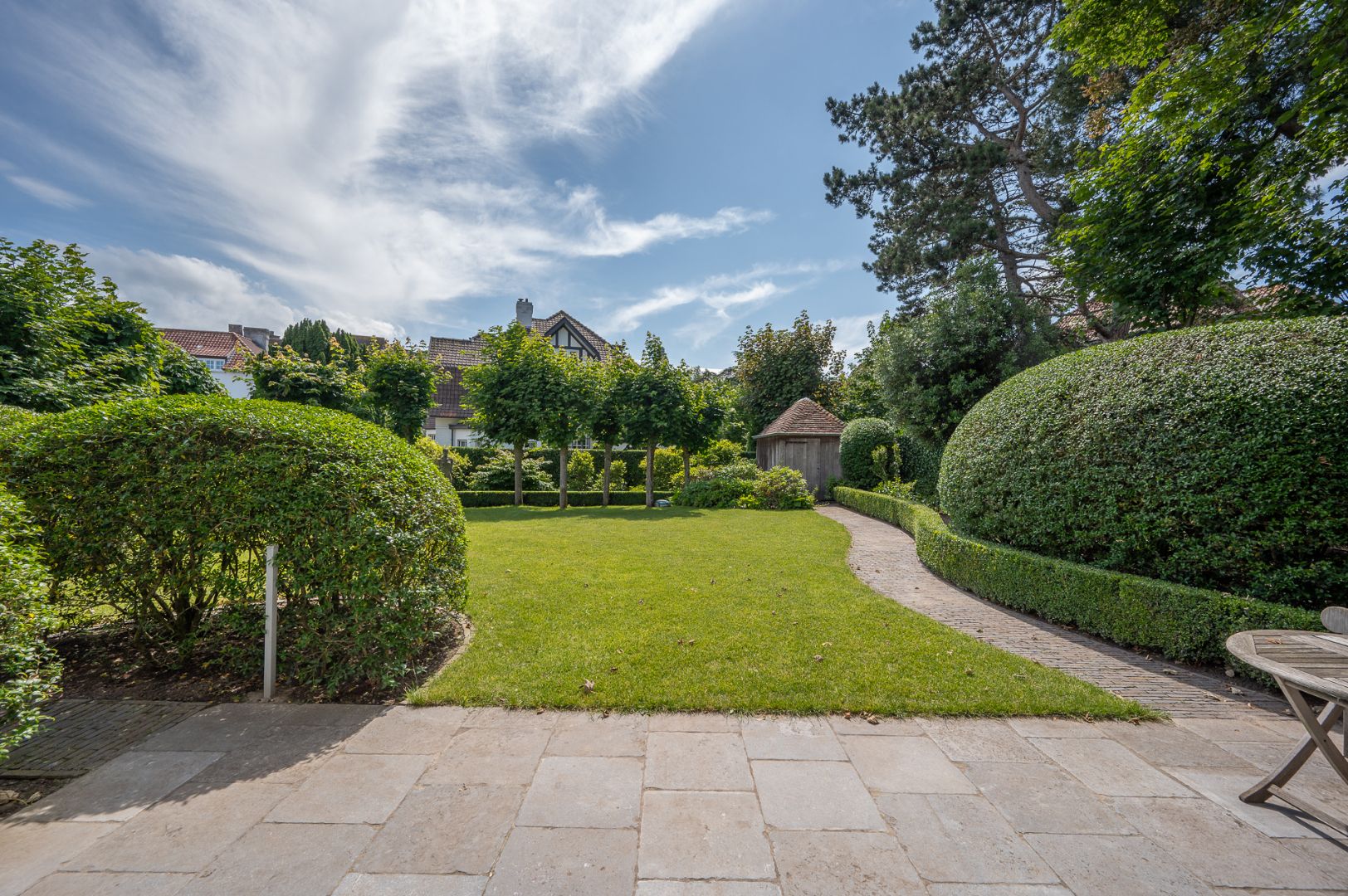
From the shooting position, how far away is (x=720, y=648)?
4734 mm

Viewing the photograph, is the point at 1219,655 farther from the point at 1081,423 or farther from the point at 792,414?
the point at 792,414

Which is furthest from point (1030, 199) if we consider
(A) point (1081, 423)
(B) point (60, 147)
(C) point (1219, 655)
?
(B) point (60, 147)

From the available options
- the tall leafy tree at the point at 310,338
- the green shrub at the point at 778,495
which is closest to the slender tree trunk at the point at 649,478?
the green shrub at the point at 778,495

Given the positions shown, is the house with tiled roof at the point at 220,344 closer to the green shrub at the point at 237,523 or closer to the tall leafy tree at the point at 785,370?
the tall leafy tree at the point at 785,370

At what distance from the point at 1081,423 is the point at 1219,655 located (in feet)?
8.04

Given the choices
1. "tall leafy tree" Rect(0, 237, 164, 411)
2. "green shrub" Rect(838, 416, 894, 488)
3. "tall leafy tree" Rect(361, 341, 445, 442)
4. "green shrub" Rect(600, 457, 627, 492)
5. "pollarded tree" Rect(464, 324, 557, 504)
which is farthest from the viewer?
"green shrub" Rect(600, 457, 627, 492)

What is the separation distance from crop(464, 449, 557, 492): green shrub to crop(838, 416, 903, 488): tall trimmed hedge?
11.7m

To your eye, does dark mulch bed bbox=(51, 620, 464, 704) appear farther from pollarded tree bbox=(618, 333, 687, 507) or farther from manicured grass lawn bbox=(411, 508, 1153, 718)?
pollarded tree bbox=(618, 333, 687, 507)

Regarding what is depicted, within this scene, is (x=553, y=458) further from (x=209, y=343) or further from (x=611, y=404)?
(x=209, y=343)

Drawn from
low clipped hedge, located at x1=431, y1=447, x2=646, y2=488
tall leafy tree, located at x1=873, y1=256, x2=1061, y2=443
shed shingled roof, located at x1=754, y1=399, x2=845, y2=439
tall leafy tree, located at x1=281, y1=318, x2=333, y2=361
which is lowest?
low clipped hedge, located at x1=431, y1=447, x2=646, y2=488

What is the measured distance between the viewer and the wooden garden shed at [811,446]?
1962 cm

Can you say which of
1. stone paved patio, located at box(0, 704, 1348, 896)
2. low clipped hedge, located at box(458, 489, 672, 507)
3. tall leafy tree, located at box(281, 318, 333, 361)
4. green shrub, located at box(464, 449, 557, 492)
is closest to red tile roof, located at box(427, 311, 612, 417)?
tall leafy tree, located at box(281, 318, 333, 361)

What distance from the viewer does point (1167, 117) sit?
755 cm

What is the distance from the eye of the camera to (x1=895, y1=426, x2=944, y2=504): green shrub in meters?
14.4
